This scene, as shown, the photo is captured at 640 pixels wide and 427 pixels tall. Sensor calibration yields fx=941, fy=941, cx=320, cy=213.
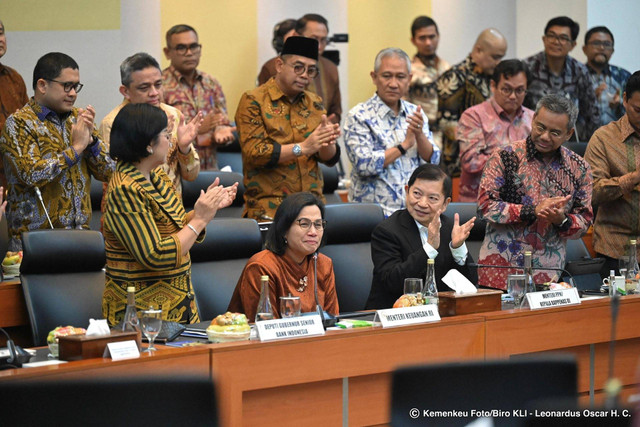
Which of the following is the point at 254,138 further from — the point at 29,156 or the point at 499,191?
the point at 499,191

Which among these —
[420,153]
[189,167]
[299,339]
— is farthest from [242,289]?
[420,153]

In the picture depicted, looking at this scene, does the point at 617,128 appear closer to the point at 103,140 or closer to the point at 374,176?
the point at 374,176

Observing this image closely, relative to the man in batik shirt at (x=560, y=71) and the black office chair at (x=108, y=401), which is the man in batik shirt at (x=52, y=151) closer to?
the black office chair at (x=108, y=401)

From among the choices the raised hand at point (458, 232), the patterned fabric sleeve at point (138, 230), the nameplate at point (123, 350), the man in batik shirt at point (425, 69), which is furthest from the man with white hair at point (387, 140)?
the nameplate at point (123, 350)

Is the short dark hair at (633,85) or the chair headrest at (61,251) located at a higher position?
the short dark hair at (633,85)

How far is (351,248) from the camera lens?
4.16 metres

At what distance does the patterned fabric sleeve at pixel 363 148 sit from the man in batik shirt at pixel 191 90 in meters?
1.20

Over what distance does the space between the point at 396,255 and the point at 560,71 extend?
296cm

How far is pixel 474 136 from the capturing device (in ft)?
15.9

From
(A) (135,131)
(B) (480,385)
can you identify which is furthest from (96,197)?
(B) (480,385)

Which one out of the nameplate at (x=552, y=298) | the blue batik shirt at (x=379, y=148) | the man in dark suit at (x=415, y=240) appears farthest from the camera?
the blue batik shirt at (x=379, y=148)

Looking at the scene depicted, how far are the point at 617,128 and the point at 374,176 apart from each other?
115cm

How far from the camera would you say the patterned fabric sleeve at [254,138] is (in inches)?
168

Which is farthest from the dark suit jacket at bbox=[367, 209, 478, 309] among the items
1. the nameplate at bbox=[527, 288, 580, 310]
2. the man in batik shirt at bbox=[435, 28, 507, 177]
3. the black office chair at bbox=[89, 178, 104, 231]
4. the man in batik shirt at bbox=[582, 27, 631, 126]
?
the man in batik shirt at bbox=[582, 27, 631, 126]
